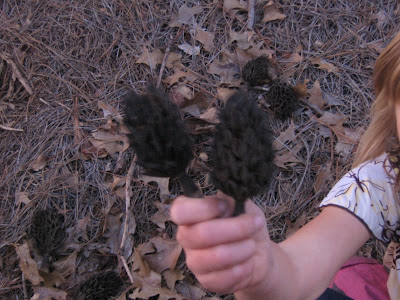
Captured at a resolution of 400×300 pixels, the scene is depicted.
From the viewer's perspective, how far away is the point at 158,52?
2.88 m

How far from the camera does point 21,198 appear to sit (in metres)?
2.54

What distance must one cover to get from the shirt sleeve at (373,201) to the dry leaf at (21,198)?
88.1 inches

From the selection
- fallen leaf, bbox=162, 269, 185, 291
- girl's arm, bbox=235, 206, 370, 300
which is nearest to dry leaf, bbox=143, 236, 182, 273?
fallen leaf, bbox=162, 269, 185, 291

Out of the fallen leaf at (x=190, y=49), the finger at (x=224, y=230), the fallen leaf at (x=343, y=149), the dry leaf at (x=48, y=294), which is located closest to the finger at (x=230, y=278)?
the finger at (x=224, y=230)

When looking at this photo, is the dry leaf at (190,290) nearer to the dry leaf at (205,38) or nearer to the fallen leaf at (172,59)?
the fallen leaf at (172,59)

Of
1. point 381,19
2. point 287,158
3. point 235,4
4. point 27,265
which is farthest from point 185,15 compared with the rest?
point 27,265

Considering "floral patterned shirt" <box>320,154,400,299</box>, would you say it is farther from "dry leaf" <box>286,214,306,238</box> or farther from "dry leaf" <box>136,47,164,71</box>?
"dry leaf" <box>136,47,164,71</box>

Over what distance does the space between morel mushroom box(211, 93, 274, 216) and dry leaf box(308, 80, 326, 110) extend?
210 cm

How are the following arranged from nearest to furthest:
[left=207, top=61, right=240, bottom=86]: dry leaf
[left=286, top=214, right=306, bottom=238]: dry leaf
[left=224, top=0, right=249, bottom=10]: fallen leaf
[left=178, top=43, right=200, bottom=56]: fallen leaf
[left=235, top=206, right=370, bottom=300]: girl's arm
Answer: [left=235, top=206, right=370, bottom=300]: girl's arm → [left=286, top=214, right=306, bottom=238]: dry leaf → [left=207, top=61, right=240, bottom=86]: dry leaf → [left=178, top=43, right=200, bottom=56]: fallen leaf → [left=224, top=0, right=249, bottom=10]: fallen leaf

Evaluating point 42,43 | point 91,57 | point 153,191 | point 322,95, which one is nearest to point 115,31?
point 91,57

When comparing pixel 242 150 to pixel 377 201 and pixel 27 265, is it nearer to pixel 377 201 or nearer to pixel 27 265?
pixel 377 201

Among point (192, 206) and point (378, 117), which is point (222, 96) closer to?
point (378, 117)

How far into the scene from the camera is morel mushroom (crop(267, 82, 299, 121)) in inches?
101

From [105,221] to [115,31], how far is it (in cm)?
182
